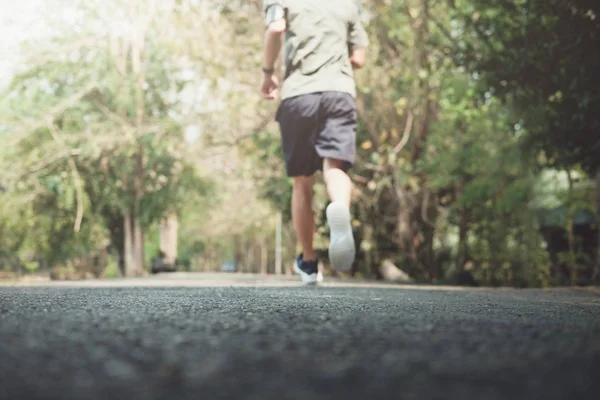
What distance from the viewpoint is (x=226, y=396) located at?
91 cm

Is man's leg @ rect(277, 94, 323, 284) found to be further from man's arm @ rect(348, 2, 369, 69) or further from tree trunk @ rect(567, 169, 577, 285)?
tree trunk @ rect(567, 169, 577, 285)

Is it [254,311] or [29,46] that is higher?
[29,46]

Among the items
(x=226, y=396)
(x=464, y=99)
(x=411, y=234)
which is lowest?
(x=226, y=396)

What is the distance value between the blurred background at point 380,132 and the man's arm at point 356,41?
1143 millimetres

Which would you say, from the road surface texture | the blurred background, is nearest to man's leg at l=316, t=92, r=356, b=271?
the blurred background

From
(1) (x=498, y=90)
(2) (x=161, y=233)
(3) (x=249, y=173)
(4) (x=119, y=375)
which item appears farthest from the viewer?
(2) (x=161, y=233)

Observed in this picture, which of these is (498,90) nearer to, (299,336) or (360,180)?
(299,336)

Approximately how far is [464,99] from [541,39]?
2963mm

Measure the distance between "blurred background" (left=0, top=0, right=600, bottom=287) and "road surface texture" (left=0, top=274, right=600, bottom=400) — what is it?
12.9 feet

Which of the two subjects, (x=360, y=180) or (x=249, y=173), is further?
(x=249, y=173)

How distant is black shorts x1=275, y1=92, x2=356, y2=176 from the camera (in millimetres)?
4762

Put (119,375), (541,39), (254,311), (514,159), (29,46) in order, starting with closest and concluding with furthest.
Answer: (119,375) → (254,311) → (541,39) → (514,159) → (29,46)

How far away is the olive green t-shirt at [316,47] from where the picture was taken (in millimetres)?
4832

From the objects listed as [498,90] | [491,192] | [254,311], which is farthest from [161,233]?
[254,311]
